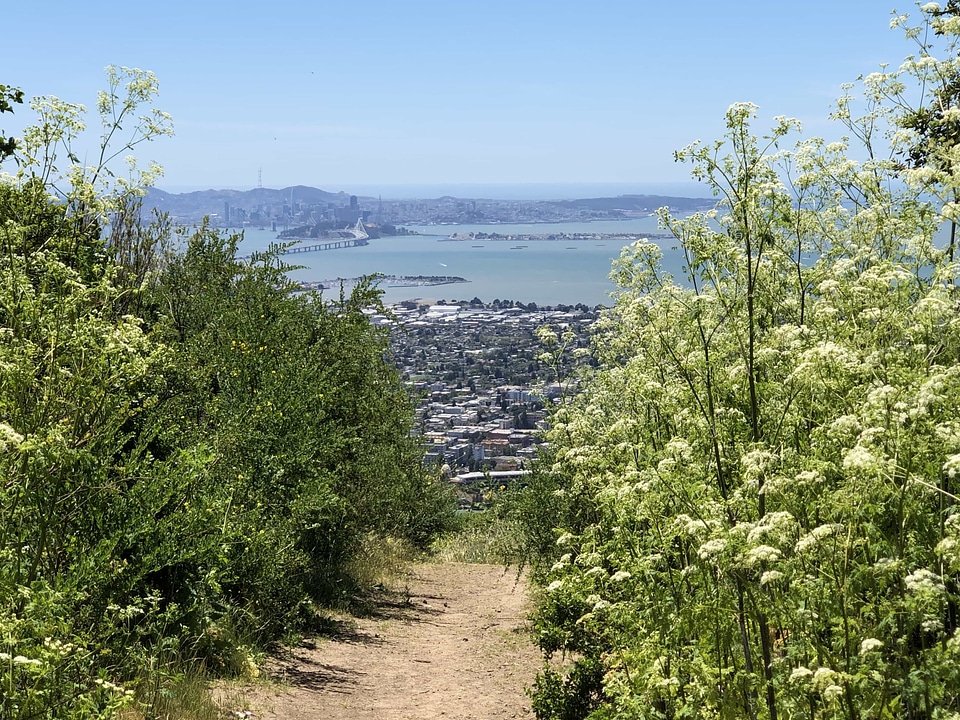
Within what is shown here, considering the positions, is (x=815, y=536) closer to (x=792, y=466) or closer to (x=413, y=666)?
(x=792, y=466)

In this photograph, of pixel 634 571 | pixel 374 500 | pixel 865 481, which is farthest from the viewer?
pixel 374 500

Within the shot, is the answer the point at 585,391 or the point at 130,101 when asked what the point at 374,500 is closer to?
the point at 585,391

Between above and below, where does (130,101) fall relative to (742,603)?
above

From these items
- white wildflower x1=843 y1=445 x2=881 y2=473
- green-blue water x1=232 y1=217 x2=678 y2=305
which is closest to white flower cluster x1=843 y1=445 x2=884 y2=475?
white wildflower x1=843 y1=445 x2=881 y2=473

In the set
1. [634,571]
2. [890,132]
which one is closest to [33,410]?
[634,571]

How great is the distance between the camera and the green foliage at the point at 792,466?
158 inches

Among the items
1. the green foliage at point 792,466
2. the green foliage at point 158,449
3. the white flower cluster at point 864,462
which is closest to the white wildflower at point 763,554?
the green foliage at point 792,466

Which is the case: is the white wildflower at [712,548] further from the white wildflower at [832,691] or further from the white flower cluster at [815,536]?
the white wildflower at [832,691]

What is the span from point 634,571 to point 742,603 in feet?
3.47

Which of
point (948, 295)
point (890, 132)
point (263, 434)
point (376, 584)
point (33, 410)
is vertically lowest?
point (376, 584)

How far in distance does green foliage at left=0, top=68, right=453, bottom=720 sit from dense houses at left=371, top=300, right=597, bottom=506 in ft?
8.17

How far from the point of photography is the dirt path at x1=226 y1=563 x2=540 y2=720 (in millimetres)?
10219

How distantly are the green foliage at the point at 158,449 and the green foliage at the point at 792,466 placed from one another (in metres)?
3.10

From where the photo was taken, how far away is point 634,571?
5812 mm
